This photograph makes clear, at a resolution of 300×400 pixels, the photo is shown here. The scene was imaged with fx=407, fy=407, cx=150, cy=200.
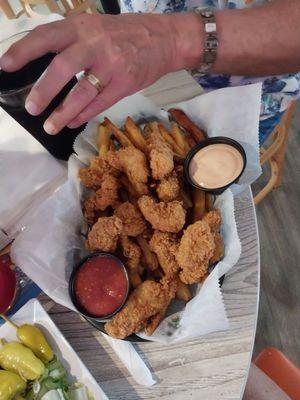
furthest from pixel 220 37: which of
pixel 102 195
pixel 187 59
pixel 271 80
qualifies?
pixel 102 195

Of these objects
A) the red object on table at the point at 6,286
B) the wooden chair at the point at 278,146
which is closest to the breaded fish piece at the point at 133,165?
the red object on table at the point at 6,286

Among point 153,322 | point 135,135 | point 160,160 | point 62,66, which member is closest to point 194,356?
point 153,322

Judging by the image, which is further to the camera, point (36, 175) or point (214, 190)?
point (36, 175)

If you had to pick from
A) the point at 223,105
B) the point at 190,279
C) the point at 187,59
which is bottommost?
the point at 190,279

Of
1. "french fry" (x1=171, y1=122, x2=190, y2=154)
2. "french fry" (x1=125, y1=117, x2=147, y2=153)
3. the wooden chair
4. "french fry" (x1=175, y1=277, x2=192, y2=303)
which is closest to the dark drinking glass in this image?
"french fry" (x1=125, y1=117, x2=147, y2=153)

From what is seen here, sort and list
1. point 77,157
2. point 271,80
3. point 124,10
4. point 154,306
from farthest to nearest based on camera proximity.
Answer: point 124,10 < point 271,80 < point 77,157 < point 154,306

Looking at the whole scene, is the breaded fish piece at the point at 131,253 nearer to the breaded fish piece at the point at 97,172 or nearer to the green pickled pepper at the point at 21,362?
the breaded fish piece at the point at 97,172

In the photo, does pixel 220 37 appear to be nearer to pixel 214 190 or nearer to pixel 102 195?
pixel 214 190
